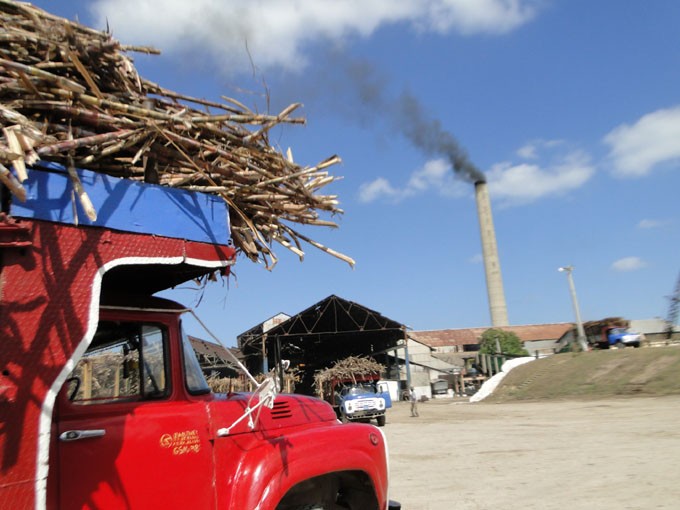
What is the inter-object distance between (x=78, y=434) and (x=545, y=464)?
9496mm

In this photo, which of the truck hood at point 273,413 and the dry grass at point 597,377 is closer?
the truck hood at point 273,413

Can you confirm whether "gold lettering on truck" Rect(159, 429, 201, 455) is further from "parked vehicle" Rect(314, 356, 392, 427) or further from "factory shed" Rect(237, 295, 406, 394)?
"factory shed" Rect(237, 295, 406, 394)

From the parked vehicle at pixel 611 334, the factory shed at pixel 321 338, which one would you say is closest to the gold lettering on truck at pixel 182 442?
the factory shed at pixel 321 338

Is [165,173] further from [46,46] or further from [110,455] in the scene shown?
[110,455]

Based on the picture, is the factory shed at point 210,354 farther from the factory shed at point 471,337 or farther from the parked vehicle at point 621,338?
the factory shed at point 471,337

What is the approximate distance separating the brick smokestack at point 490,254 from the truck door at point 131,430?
209ft

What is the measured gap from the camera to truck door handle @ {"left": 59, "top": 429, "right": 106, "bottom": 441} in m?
2.67

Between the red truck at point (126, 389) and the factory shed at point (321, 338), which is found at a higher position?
the factory shed at point (321, 338)

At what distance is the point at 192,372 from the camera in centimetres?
348

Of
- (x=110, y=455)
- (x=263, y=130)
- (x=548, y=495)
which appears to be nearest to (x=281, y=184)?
(x=263, y=130)

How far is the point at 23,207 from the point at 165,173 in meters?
1.12

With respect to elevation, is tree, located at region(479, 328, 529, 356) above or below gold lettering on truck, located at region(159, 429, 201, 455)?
above

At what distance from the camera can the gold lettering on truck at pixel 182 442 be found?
9.85ft

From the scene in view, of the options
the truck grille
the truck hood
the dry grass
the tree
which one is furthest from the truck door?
the tree
